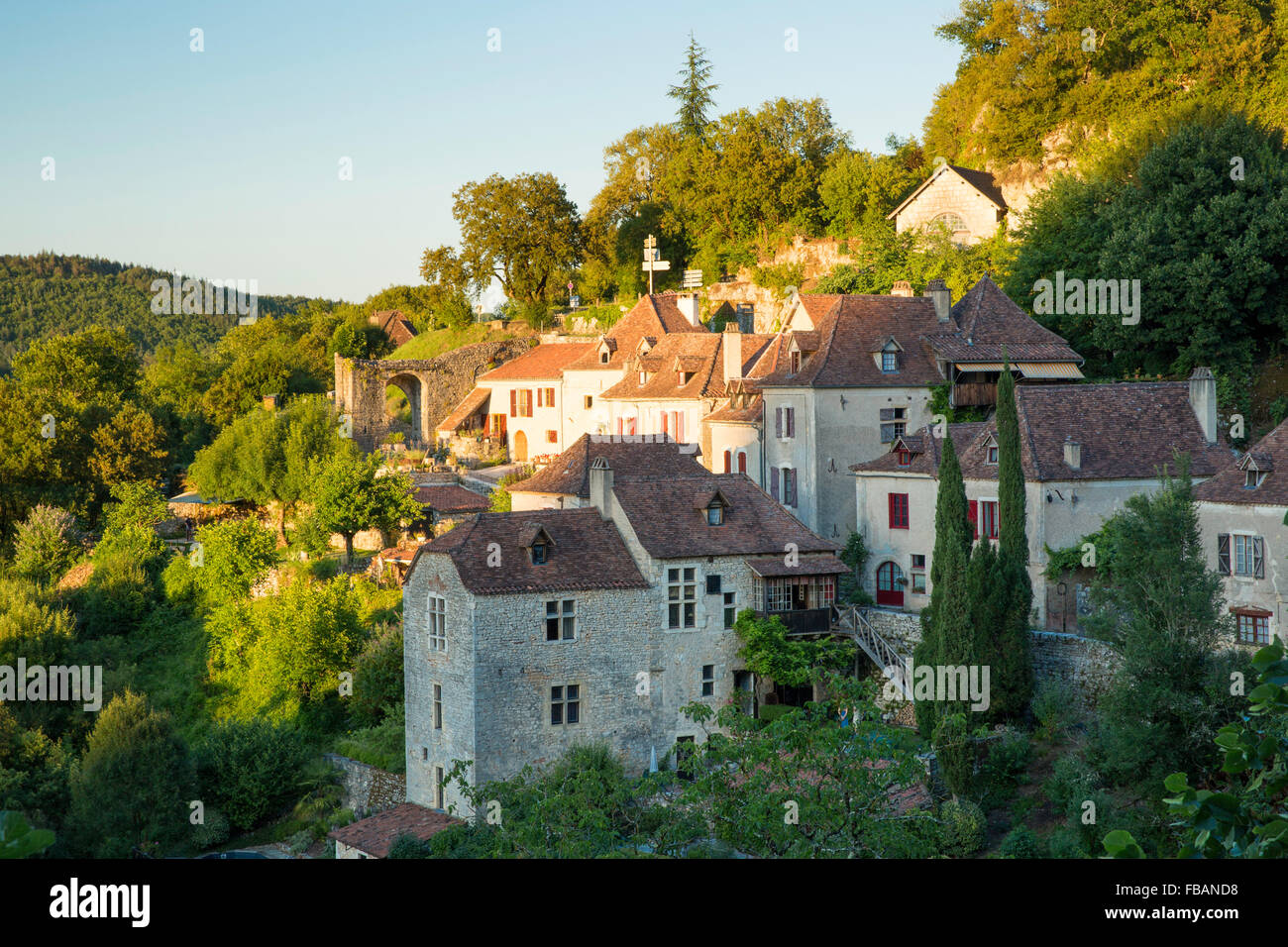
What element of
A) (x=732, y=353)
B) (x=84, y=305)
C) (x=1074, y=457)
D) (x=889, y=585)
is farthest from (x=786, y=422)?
(x=84, y=305)

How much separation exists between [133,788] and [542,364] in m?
31.9

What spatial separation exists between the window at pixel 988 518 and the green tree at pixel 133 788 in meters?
22.7

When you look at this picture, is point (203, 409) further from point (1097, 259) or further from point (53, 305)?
point (53, 305)

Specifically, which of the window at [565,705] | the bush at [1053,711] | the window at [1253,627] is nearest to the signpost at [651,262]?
the window at [565,705]

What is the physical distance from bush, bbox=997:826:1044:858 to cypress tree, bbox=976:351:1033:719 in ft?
18.7

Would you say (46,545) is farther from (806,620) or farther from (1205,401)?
(1205,401)

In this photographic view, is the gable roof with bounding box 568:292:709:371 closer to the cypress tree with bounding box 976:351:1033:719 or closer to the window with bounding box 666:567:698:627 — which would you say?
the window with bounding box 666:567:698:627

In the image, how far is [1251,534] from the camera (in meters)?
29.1

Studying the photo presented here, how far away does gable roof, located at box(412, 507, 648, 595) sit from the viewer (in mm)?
31766

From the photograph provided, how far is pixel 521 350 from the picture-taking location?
68.8m

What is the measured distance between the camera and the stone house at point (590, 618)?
31500mm

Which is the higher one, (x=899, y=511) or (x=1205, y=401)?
(x=1205, y=401)
